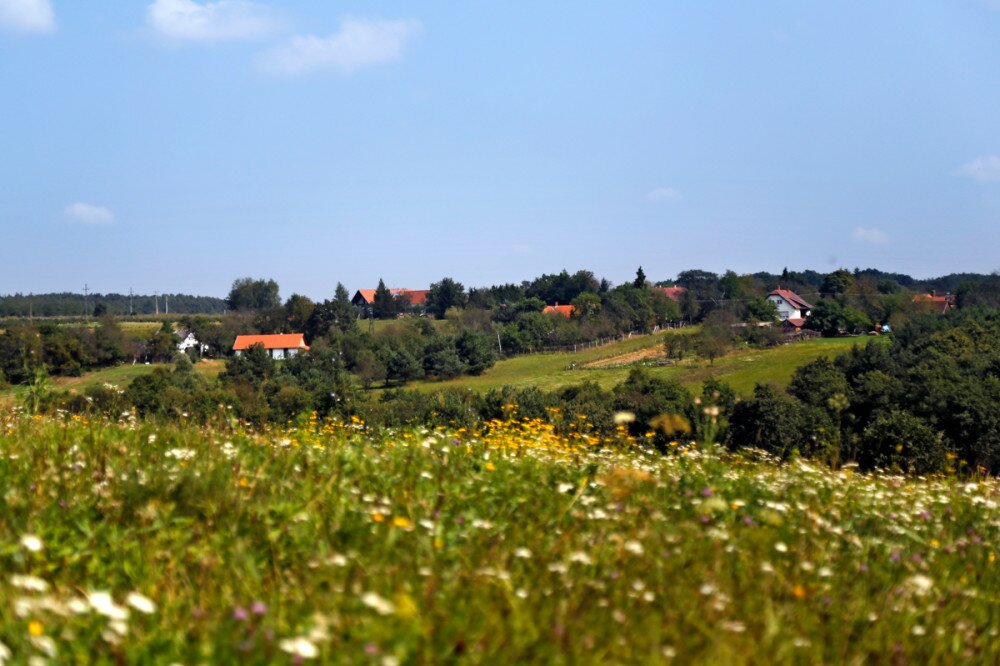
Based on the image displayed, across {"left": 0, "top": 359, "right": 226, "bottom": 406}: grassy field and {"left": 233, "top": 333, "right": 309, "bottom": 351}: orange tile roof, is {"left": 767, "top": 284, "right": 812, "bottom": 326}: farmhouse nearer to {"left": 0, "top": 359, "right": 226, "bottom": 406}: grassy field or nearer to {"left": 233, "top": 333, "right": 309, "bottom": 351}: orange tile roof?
{"left": 233, "top": 333, "right": 309, "bottom": 351}: orange tile roof

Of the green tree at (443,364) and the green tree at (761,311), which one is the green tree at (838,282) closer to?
the green tree at (761,311)

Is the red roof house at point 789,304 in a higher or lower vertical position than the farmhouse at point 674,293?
lower

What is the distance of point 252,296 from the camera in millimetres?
151250

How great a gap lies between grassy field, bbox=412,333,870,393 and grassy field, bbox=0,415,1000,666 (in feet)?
176

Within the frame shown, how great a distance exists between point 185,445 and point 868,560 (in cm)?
407

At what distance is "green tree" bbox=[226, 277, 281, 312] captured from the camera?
5950 inches

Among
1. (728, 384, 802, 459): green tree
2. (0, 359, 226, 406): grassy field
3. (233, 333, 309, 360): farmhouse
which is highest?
(233, 333, 309, 360): farmhouse

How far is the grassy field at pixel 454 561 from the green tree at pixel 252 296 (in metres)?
150

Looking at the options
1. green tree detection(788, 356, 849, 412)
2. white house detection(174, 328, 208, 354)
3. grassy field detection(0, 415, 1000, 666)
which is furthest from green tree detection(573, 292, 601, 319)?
grassy field detection(0, 415, 1000, 666)

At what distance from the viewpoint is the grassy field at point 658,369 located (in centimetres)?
6425

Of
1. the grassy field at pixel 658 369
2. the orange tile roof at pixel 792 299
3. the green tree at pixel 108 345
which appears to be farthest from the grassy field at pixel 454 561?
the orange tile roof at pixel 792 299

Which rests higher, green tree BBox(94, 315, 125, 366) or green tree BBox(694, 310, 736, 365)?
green tree BBox(94, 315, 125, 366)

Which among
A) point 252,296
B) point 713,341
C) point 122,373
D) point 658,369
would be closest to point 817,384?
point 658,369

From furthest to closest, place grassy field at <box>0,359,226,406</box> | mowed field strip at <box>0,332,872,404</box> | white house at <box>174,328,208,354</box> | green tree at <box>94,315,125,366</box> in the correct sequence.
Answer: white house at <box>174,328,208,354</box> < green tree at <box>94,315,125,366</box> < grassy field at <box>0,359,226,406</box> < mowed field strip at <box>0,332,872,404</box>
